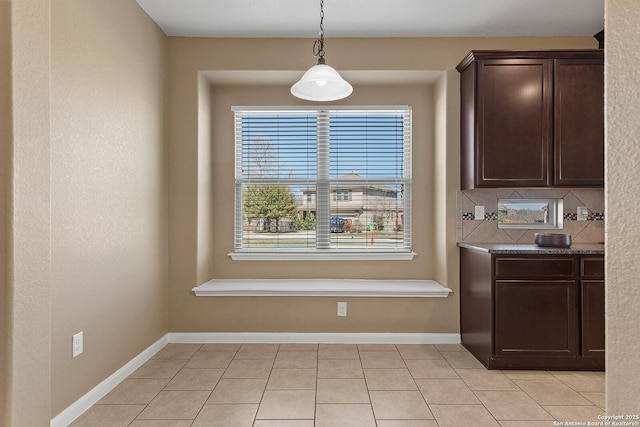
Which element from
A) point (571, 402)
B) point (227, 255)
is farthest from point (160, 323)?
point (571, 402)

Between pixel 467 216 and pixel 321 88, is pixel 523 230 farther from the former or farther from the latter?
pixel 321 88

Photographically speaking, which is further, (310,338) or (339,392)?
(310,338)

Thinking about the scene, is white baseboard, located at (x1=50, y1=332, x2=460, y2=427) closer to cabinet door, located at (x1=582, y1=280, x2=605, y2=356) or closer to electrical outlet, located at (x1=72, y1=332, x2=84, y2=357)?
cabinet door, located at (x1=582, y1=280, x2=605, y2=356)

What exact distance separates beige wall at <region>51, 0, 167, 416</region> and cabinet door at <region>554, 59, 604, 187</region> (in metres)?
3.34

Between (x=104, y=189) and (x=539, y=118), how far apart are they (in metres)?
3.32

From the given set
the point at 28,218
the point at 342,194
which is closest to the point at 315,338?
the point at 342,194

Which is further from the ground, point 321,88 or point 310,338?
point 321,88

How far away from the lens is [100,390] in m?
2.48

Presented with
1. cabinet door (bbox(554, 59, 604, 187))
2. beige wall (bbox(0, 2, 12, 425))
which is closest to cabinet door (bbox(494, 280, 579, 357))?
cabinet door (bbox(554, 59, 604, 187))

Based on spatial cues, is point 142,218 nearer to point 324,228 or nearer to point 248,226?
point 248,226

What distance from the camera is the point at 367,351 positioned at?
3.35m

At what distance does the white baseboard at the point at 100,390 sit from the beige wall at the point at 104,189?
0.05 meters

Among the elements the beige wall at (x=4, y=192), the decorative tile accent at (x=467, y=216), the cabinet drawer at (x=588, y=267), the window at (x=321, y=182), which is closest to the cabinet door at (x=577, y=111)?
the cabinet drawer at (x=588, y=267)

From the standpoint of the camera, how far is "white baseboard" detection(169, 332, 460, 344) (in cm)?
354
